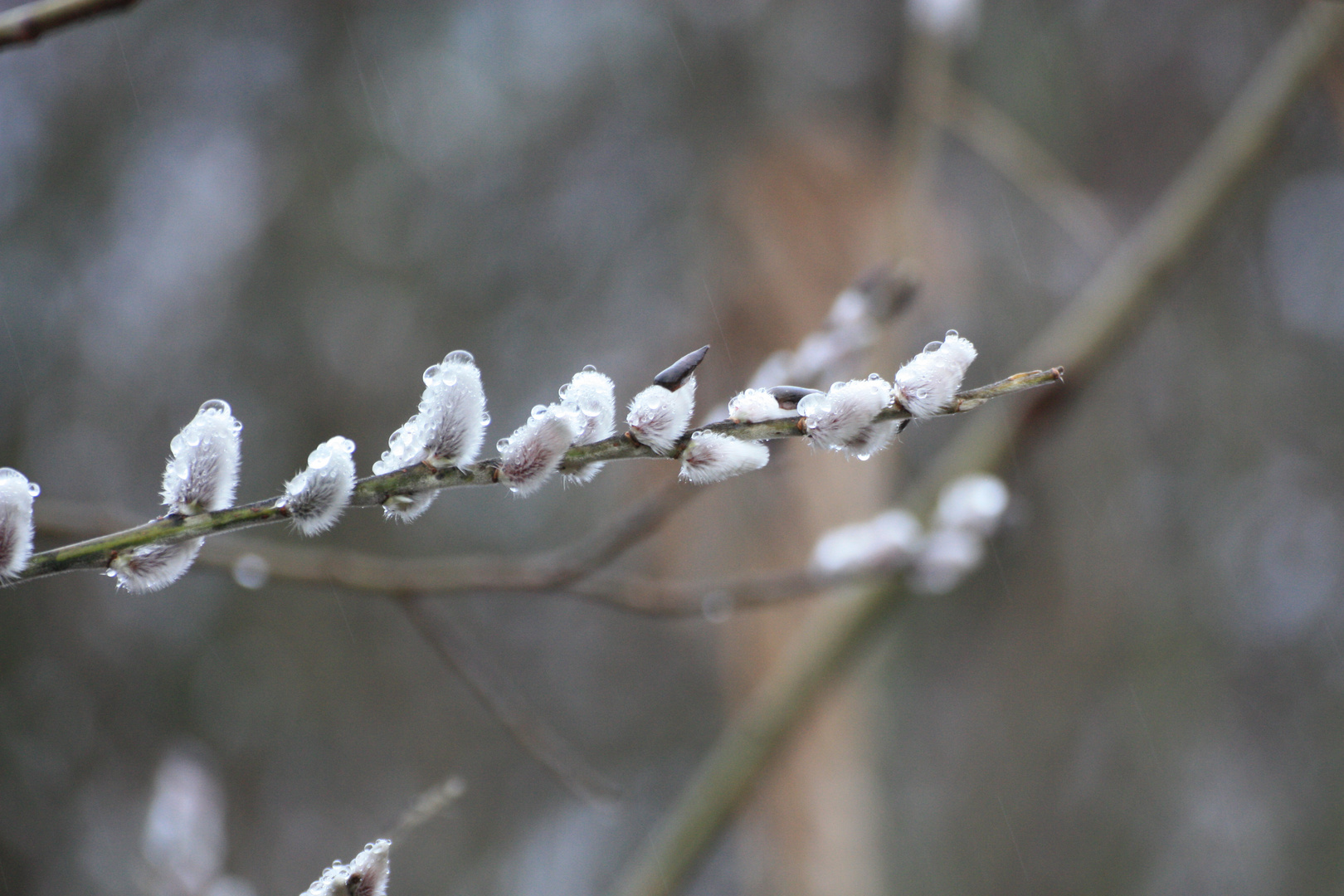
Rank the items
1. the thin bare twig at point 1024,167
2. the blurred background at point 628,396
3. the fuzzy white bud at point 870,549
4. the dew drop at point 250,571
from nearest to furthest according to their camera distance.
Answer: the dew drop at point 250,571 → the fuzzy white bud at point 870,549 → the thin bare twig at point 1024,167 → the blurred background at point 628,396

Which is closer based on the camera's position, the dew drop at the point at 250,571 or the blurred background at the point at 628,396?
the dew drop at the point at 250,571

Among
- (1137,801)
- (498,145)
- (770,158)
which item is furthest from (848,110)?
(1137,801)

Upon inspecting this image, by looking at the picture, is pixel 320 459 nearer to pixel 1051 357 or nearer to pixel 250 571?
pixel 250 571

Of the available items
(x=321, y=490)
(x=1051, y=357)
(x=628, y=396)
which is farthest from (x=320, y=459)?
(x=628, y=396)

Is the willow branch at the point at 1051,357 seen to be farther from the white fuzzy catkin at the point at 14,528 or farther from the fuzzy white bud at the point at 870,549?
the white fuzzy catkin at the point at 14,528

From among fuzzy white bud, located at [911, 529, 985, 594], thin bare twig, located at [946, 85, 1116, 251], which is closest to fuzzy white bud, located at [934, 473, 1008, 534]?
fuzzy white bud, located at [911, 529, 985, 594]

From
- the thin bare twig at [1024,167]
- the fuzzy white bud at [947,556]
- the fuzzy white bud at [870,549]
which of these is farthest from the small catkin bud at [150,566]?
the thin bare twig at [1024,167]
